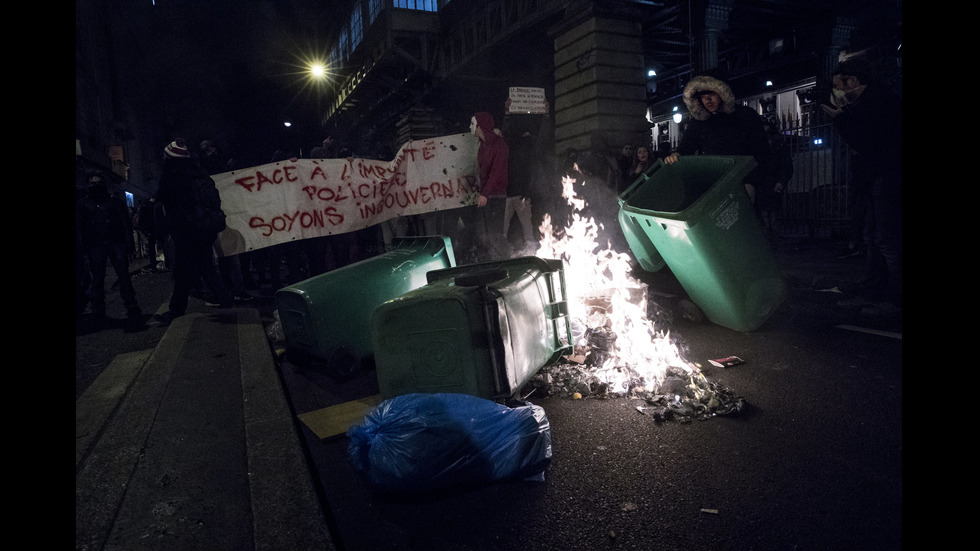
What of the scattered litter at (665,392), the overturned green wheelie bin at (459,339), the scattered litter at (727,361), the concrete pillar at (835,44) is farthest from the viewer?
the concrete pillar at (835,44)

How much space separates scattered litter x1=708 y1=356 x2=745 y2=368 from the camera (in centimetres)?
396

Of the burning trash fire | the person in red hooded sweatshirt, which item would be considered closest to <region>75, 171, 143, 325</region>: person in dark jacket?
the person in red hooded sweatshirt

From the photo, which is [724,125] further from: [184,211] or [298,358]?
[184,211]

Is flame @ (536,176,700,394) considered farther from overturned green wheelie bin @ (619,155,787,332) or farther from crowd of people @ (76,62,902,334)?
crowd of people @ (76,62,902,334)

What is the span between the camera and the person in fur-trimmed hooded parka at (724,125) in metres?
5.55

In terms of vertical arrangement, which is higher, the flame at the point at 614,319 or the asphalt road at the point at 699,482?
the flame at the point at 614,319

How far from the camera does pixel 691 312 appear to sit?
5.17 metres

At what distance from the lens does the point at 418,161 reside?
8.20 metres

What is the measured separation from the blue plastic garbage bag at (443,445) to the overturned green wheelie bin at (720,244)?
2.45 m

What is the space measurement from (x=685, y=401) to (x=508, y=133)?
642cm

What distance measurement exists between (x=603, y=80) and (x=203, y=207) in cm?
749

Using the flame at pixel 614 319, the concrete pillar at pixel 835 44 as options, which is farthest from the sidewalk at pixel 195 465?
the concrete pillar at pixel 835 44

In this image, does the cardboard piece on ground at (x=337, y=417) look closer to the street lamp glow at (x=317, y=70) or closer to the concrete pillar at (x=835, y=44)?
the concrete pillar at (x=835, y=44)

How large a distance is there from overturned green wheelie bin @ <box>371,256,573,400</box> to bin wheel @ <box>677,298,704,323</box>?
242 cm
